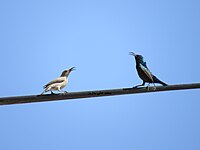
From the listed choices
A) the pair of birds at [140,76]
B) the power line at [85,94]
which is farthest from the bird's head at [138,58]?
the power line at [85,94]

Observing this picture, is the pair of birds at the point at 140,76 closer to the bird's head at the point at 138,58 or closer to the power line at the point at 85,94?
the bird's head at the point at 138,58

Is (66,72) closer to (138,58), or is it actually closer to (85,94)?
(138,58)

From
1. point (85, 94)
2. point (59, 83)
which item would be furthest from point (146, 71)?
point (85, 94)

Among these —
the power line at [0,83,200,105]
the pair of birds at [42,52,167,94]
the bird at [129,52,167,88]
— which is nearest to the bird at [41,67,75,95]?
the pair of birds at [42,52,167,94]

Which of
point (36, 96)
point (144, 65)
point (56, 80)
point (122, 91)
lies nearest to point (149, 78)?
point (144, 65)

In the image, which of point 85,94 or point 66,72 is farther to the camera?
point 66,72

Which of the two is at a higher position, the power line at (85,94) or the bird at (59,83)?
the bird at (59,83)

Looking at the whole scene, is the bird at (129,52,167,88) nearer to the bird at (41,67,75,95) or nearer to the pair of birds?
the pair of birds

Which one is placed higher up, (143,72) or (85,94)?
(143,72)

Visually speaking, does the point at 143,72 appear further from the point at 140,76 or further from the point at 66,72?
the point at 66,72

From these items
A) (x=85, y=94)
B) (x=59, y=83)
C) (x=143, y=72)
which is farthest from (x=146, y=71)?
(x=85, y=94)

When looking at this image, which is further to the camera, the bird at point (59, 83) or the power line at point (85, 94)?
the bird at point (59, 83)

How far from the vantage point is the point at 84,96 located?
278 inches

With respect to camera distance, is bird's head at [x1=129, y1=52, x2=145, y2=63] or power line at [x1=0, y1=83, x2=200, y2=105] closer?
power line at [x1=0, y1=83, x2=200, y2=105]
